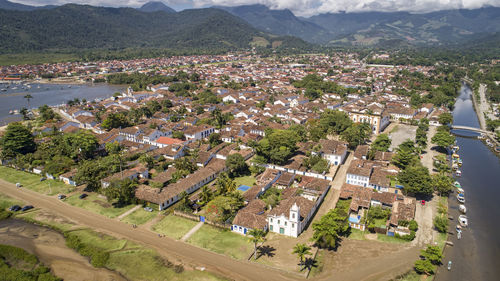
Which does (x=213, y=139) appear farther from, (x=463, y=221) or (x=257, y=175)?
(x=463, y=221)

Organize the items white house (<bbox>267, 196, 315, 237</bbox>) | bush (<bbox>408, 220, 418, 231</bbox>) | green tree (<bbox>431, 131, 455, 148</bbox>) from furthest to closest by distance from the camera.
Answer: green tree (<bbox>431, 131, 455, 148</bbox>)
bush (<bbox>408, 220, 418, 231</bbox>)
white house (<bbox>267, 196, 315, 237</bbox>)

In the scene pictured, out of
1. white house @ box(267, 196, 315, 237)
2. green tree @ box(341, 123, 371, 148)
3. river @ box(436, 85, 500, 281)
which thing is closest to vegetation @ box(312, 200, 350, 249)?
white house @ box(267, 196, 315, 237)

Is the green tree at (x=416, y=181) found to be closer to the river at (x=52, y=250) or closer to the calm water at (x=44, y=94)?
the river at (x=52, y=250)

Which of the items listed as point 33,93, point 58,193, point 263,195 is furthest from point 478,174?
point 33,93

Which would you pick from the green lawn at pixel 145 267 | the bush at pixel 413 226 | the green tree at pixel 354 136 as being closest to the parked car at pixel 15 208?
the green lawn at pixel 145 267

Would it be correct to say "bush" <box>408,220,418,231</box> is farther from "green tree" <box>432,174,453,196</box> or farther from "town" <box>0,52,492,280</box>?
"green tree" <box>432,174,453,196</box>

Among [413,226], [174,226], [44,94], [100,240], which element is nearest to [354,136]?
[413,226]

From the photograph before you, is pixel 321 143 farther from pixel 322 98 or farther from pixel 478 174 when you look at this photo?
pixel 322 98
